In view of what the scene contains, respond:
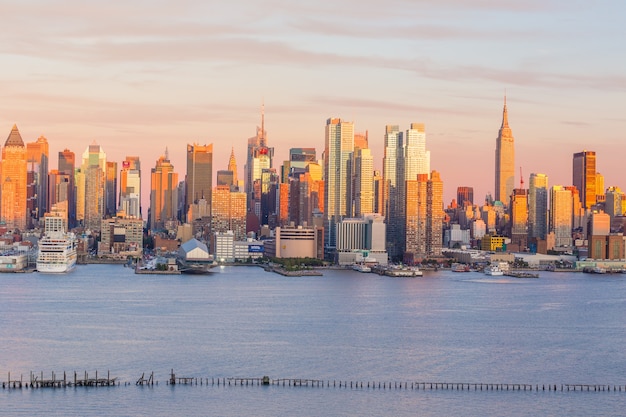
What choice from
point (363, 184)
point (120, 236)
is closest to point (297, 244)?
point (120, 236)

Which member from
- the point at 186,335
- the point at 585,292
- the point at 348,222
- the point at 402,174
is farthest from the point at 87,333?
the point at 402,174

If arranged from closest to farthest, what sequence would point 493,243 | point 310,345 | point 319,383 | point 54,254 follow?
1. point 319,383
2. point 310,345
3. point 54,254
4. point 493,243

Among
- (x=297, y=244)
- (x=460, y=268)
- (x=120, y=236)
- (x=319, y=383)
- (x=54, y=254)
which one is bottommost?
(x=319, y=383)

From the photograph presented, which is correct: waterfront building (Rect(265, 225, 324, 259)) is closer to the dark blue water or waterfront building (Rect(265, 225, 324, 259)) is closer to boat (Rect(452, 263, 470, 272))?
boat (Rect(452, 263, 470, 272))

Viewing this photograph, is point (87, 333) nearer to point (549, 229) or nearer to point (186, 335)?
point (186, 335)

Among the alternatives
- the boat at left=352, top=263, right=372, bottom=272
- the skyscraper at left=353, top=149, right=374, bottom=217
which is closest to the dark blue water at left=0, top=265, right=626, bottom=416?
the boat at left=352, top=263, right=372, bottom=272

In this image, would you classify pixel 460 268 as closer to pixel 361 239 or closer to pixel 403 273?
pixel 403 273
